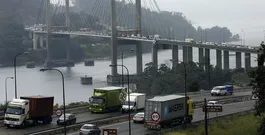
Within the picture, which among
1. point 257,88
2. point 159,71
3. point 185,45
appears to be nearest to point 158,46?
point 185,45

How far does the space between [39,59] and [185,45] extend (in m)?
41.6

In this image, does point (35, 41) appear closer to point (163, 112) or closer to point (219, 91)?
point (219, 91)

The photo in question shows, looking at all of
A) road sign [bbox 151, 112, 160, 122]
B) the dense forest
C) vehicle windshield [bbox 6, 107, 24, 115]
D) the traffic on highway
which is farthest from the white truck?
the dense forest

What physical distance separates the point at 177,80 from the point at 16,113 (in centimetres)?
2297

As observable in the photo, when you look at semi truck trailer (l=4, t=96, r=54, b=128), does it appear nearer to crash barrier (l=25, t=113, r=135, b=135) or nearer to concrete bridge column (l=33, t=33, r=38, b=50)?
crash barrier (l=25, t=113, r=135, b=135)

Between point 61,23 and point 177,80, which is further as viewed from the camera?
point 61,23

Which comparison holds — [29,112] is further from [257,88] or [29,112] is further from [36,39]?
[36,39]

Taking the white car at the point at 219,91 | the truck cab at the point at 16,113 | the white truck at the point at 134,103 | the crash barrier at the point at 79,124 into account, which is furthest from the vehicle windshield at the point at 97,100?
the white car at the point at 219,91

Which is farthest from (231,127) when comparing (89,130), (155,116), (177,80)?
(177,80)

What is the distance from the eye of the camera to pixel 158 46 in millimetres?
61156

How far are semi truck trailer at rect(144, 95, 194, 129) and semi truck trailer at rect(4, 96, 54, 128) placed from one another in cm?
410

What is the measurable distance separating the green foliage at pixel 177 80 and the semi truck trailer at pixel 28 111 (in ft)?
59.2

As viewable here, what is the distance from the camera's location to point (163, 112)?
60.4 ft

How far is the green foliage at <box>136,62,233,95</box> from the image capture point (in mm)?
39969
